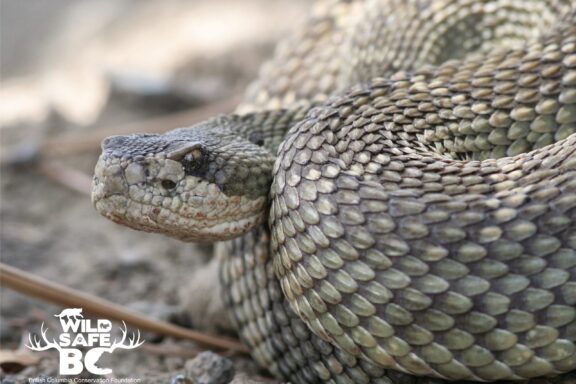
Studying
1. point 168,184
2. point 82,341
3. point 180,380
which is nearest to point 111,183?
point 168,184

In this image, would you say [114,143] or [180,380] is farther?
[180,380]

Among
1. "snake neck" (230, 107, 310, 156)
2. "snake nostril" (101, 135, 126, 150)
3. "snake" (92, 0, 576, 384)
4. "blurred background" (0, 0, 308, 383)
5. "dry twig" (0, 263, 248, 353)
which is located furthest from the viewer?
"blurred background" (0, 0, 308, 383)

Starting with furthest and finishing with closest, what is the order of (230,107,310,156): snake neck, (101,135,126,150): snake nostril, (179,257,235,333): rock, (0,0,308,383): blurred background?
(0,0,308,383): blurred background
(179,257,235,333): rock
(230,107,310,156): snake neck
(101,135,126,150): snake nostril

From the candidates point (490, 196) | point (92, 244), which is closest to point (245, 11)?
point (92, 244)

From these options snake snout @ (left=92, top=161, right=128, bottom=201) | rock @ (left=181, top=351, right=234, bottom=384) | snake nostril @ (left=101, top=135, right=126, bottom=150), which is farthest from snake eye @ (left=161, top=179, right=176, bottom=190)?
rock @ (left=181, top=351, right=234, bottom=384)

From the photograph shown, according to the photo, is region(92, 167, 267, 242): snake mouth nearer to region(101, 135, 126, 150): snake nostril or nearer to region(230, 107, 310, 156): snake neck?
region(101, 135, 126, 150): snake nostril

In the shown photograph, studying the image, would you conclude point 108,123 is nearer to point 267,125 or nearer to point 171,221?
point 267,125
